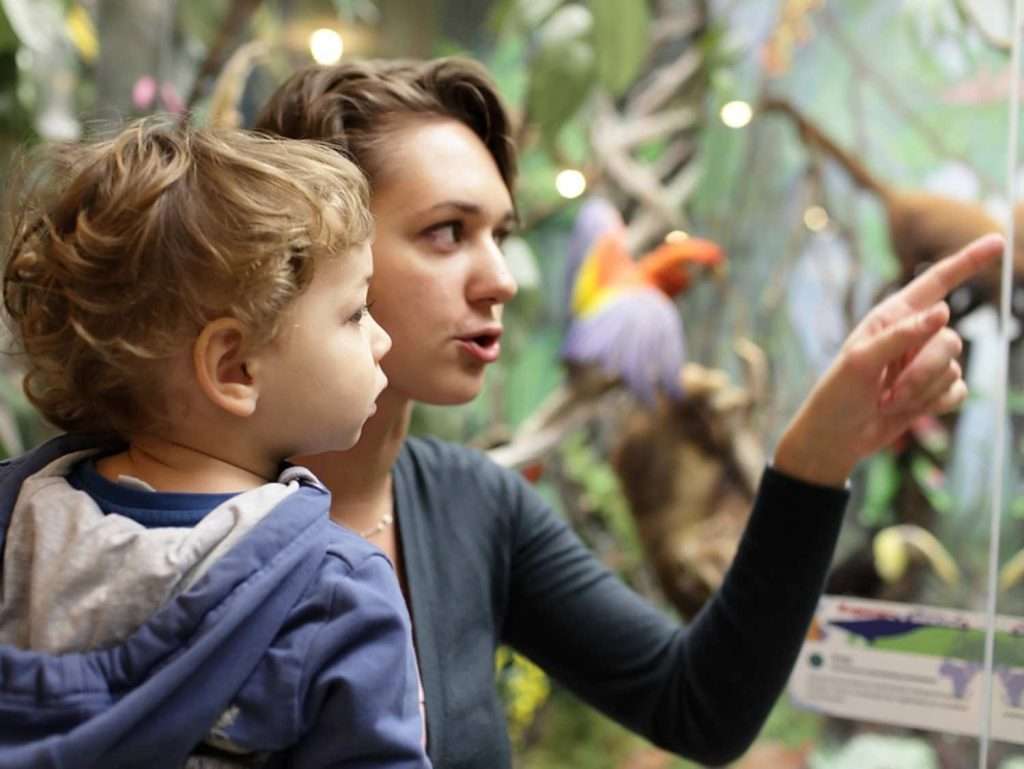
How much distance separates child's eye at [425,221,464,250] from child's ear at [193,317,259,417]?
0.37 meters

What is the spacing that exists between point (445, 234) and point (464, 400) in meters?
0.17

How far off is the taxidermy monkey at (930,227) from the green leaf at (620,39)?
32cm

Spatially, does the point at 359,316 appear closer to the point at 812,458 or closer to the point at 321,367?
the point at 321,367

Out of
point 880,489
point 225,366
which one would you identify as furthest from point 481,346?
point 880,489

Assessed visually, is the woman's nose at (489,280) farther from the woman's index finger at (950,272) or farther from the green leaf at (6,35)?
the green leaf at (6,35)

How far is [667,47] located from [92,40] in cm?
103

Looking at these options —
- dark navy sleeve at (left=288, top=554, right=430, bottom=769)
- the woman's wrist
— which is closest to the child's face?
dark navy sleeve at (left=288, top=554, right=430, bottom=769)

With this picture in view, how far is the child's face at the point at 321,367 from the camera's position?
0.72 metres

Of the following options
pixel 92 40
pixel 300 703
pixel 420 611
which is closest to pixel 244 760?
pixel 300 703

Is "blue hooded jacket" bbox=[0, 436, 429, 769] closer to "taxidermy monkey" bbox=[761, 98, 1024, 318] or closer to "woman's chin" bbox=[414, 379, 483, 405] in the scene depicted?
"woman's chin" bbox=[414, 379, 483, 405]

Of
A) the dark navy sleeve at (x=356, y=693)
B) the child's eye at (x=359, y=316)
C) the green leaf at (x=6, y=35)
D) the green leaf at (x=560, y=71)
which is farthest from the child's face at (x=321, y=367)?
the green leaf at (x=6, y=35)

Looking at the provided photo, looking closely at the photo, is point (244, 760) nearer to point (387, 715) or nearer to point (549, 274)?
point (387, 715)

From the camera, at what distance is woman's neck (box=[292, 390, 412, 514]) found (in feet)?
3.54

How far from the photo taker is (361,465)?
109 centimetres
